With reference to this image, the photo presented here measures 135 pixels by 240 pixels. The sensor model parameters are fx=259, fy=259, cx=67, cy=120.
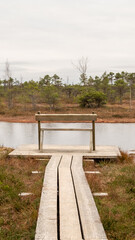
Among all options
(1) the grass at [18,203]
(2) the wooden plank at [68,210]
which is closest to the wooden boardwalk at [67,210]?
(2) the wooden plank at [68,210]

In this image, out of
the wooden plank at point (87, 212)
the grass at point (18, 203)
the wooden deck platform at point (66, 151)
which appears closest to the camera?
the wooden plank at point (87, 212)

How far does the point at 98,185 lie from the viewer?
4.55m

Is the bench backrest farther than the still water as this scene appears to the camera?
No

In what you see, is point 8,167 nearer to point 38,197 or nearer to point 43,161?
point 43,161

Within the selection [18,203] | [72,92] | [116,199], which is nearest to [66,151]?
[116,199]

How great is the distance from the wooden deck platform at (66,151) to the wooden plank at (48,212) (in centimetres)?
203

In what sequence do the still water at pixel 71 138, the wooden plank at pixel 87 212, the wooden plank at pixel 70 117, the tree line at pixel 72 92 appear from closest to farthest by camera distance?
the wooden plank at pixel 87 212, the wooden plank at pixel 70 117, the still water at pixel 71 138, the tree line at pixel 72 92

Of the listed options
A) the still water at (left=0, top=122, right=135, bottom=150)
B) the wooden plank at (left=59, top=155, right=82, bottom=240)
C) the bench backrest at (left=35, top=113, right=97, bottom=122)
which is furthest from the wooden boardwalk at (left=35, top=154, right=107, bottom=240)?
the still water at (left=0, top=122, right=135, bottom=150)

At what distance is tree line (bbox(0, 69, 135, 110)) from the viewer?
110 feet

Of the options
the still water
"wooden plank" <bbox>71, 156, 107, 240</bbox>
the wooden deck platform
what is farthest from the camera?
the still water

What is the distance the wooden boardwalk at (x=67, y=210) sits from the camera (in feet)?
8.39

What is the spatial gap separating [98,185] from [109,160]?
2230mm

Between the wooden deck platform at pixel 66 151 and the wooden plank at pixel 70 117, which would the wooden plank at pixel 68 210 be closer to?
the wooden deck platform at pixel 66 151

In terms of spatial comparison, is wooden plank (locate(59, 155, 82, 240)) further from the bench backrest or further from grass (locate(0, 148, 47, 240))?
the bench backrest
